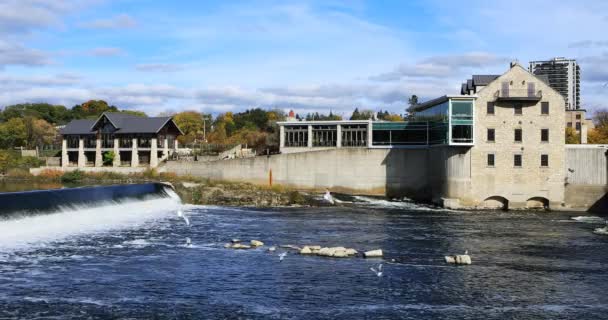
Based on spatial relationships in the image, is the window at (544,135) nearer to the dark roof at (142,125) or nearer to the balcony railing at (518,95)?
the balcony railing at (518,95)

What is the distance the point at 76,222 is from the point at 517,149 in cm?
4214

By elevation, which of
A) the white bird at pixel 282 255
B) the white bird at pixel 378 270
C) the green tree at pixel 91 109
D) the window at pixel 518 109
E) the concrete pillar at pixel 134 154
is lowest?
the white bird at pixel 378 270

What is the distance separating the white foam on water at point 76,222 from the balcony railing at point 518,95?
3369 cm

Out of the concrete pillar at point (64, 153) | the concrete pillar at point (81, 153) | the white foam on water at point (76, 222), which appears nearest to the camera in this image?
the white foam on water at point (76, 222)

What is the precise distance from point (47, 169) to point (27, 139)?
1300 inches

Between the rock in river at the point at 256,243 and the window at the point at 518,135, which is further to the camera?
the window at the point at 518,135

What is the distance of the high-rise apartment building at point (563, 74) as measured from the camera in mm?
190025

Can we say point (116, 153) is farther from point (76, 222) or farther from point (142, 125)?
point (76, 222)

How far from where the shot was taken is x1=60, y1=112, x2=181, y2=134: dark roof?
91.9 m

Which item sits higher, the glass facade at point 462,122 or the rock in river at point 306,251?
the glass facade at point 462,122

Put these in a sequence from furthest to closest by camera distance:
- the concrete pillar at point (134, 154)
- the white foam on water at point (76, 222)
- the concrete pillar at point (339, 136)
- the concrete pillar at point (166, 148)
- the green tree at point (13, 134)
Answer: the green tree at point (13, 134)
the concrete pillar at point (166, 148)
the concrete pillar at point (134, 154)
the concrete pillar at point (339, 136)
the white foam on water at point (76, 222)

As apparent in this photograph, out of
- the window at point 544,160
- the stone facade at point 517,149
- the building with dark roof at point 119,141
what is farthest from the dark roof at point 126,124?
the window at point 544,160

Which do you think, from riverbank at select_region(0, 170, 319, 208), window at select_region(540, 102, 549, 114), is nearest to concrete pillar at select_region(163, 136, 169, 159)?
riverbank at select_region(0, 170, 319, 208)

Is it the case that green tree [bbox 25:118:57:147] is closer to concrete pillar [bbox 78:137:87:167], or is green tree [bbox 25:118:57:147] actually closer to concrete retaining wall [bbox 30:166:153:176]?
concrete pillar [bbox 78:137:87:167]
